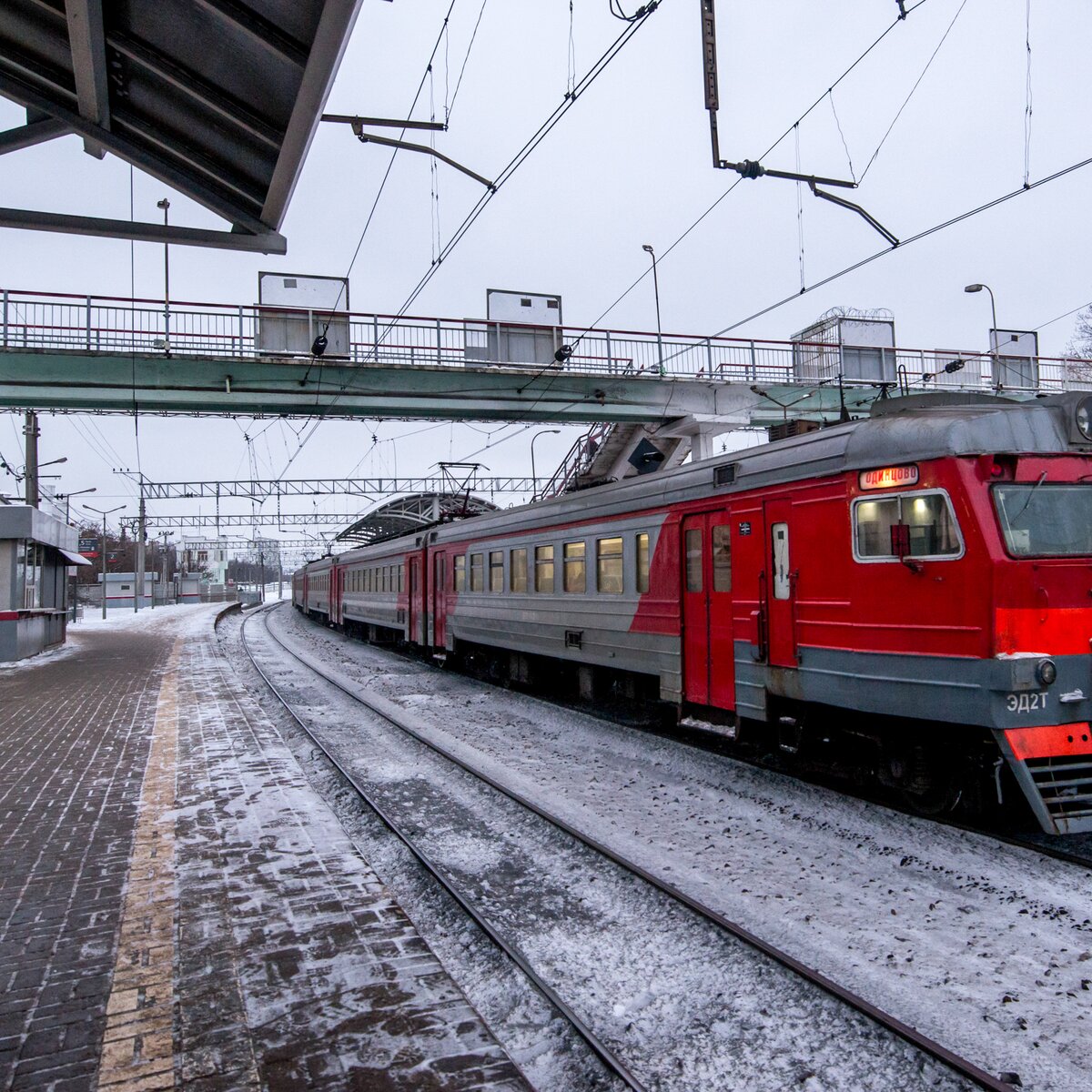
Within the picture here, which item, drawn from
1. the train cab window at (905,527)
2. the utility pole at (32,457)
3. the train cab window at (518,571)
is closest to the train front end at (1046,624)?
the train cab window at (905,527)

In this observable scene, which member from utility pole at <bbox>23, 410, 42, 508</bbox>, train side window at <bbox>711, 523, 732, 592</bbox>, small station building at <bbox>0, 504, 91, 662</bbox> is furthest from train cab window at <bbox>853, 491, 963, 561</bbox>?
utility pole at <bbox>23, 410, 42, 508</bbox>

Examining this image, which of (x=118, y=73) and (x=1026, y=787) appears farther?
(x=1026, y=787)

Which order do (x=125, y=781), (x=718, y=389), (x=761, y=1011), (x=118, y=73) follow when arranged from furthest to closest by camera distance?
(x=718, y=389)
(x=125, y=781)
(x=761, y=1011)
(x=118, y=73)

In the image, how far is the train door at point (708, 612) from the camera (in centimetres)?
856

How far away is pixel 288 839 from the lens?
6516mm

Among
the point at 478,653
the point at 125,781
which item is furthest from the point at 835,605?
the point at 478,653

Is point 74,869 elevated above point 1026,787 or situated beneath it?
situated beneath

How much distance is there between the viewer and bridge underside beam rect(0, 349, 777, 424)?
1817 centimetres

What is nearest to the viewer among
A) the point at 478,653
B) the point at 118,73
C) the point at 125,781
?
the point at 118,73

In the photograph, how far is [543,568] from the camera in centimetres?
1314

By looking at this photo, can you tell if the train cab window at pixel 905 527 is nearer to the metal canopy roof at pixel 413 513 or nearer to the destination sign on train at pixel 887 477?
the destination sign on train at pixel 887 477

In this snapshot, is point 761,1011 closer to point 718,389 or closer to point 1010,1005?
point 1010,1005

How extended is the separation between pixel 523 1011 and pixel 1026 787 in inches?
148

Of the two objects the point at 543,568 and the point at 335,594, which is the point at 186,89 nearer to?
the point at 543,568
